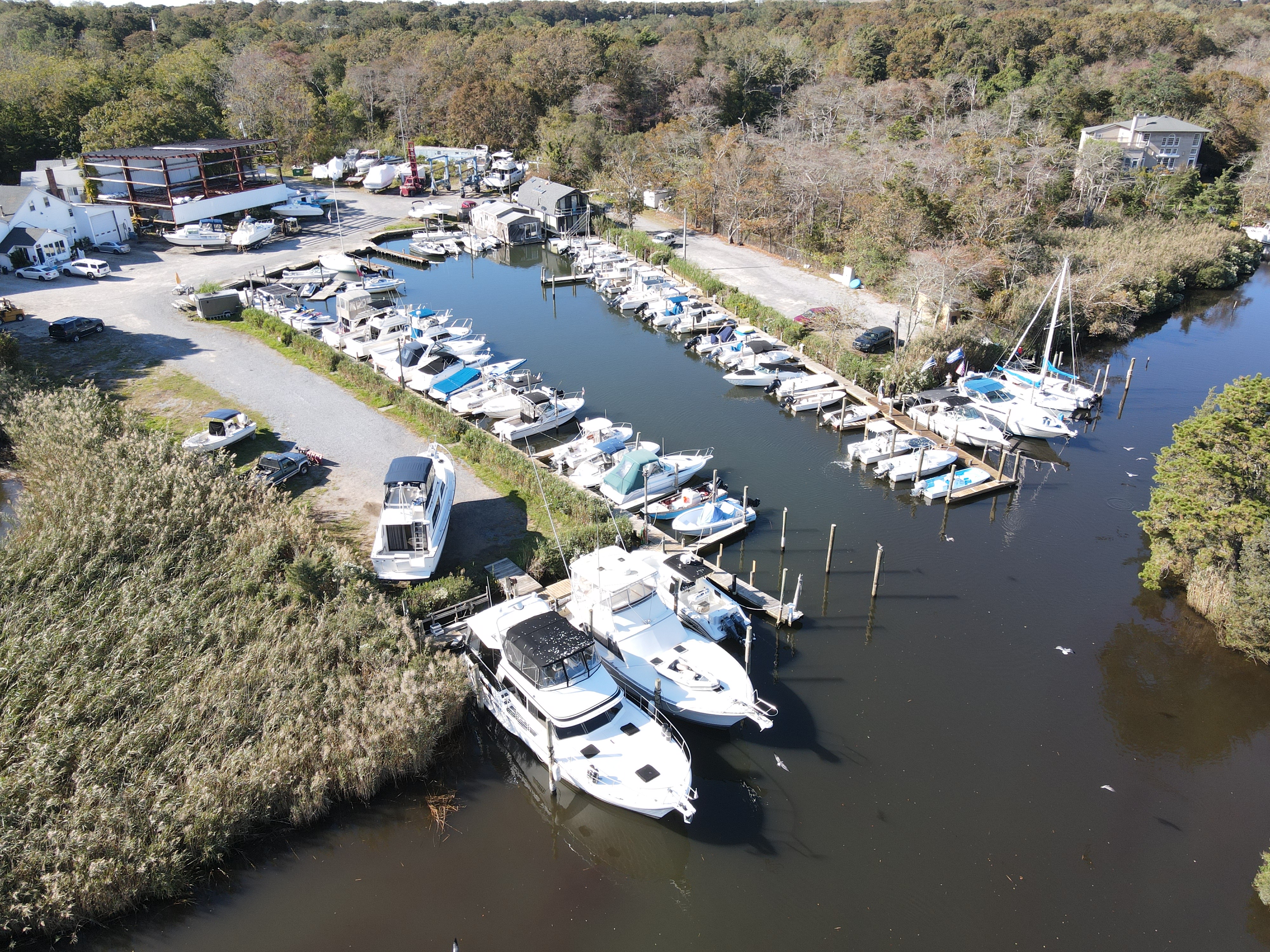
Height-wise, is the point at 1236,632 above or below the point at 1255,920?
above

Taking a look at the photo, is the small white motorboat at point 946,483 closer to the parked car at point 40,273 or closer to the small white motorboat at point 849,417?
the small white motorboat at point 849,417

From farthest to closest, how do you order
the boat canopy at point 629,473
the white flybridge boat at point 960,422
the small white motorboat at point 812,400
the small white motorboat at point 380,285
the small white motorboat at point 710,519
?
the small white motorboat at point 380,285
the small white motorboat at point 812,400
the white flybridge boat at point 960,422
the boat canopy at point 629,473
the small white motorboat at point 710,519

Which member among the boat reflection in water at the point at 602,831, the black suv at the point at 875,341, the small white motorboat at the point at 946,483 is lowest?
the boat reflection in water at the point at 602,831

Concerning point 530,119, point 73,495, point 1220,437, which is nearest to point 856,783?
point 1220,437

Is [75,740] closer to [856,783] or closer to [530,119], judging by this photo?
[856,783]

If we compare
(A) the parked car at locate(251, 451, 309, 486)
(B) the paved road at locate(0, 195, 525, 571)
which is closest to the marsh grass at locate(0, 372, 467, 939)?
(A) the parked car at locate(251, 451, 309, 486)

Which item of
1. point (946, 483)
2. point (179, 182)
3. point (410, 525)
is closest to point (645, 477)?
point (410, 525)

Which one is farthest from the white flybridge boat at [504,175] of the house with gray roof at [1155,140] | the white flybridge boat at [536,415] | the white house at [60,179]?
the house with gray roof at [1155,140]
